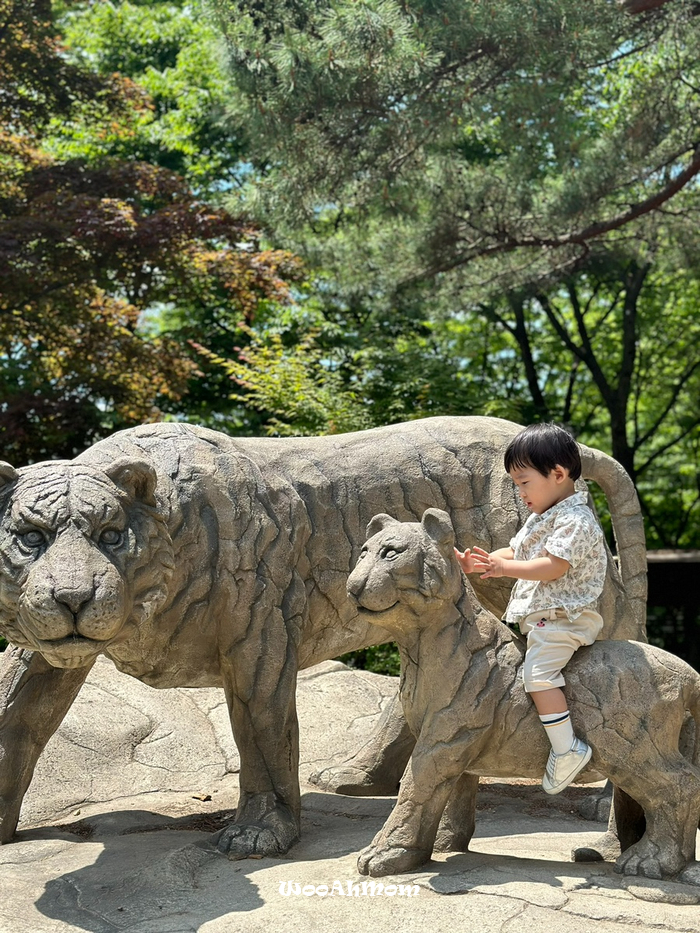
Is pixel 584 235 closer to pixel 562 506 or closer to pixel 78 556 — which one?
pixel 562 506

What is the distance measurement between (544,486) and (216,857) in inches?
79.3

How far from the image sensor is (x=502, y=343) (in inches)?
659

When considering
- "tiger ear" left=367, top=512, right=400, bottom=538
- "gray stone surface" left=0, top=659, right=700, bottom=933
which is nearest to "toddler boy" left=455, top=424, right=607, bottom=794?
"tiger ear" left=367, top=512, right=400, bottom=538

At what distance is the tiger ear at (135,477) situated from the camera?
4254mm

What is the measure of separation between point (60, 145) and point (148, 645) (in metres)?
13.3

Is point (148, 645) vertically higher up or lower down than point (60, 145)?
lower down

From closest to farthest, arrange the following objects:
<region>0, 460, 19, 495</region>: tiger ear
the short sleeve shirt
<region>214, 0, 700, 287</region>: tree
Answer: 1. the short sleeve shirt
2. <region>0, 460, 19, 495</region>: tiger ear
3. <region>214, 0, 700, 287</region>: tree

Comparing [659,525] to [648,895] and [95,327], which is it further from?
[648,895]

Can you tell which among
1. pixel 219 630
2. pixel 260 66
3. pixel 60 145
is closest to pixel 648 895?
pixel 219 630

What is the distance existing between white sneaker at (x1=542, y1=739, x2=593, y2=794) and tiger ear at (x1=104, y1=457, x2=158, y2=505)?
1.82 metres

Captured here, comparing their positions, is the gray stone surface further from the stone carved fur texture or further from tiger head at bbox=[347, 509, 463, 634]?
tiger head at bbox=[347, 509, 463, 634]

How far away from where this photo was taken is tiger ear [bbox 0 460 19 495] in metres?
4.18

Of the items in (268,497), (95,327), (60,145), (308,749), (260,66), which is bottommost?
(308,749)

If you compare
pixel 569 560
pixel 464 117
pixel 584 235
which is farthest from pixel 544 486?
pixel 584 235
